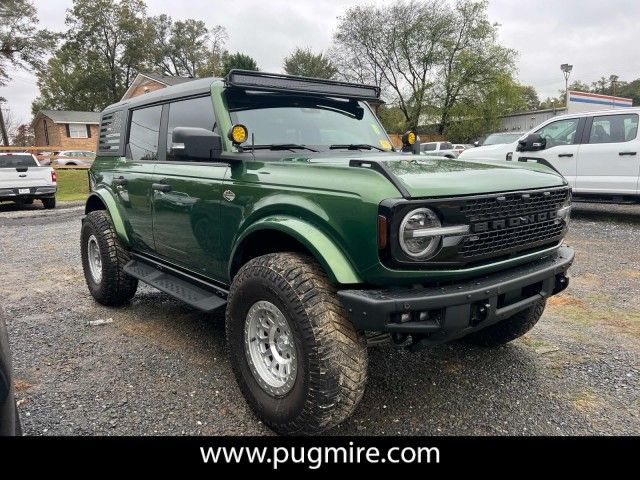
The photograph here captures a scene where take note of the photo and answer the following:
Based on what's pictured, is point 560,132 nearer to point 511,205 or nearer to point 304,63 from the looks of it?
point 511,205

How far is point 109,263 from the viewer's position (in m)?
4.32

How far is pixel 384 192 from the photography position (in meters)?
2.12

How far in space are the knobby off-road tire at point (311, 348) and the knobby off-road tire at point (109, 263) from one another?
2351 millimetres

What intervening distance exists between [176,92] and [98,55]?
180 feet

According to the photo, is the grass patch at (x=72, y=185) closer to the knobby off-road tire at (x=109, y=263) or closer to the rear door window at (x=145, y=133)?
the knobby off-road tire at (x=109, y=263)

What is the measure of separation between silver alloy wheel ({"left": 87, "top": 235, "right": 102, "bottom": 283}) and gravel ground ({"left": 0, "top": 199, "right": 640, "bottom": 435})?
293 mm

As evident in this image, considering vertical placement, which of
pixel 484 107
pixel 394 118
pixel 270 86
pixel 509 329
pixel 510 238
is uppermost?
pixel 484 107

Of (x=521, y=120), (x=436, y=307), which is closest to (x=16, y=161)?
(x=436, y=307)

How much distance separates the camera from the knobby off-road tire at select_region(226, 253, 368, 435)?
2191mm

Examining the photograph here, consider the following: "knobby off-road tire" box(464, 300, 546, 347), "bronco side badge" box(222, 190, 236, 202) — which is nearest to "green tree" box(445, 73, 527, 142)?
"knobby off-road tire" box(464, 300, 546, 347)

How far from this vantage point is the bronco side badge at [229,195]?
288 centimetres

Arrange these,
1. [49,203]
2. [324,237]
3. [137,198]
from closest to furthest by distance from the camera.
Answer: [324,237] < [137,198] < [49,203]

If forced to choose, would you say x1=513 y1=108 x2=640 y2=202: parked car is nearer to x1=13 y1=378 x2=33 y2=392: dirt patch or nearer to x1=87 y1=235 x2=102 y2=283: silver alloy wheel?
x1=87 y1=235 x2=102 y2=283: silver alloy wheel
